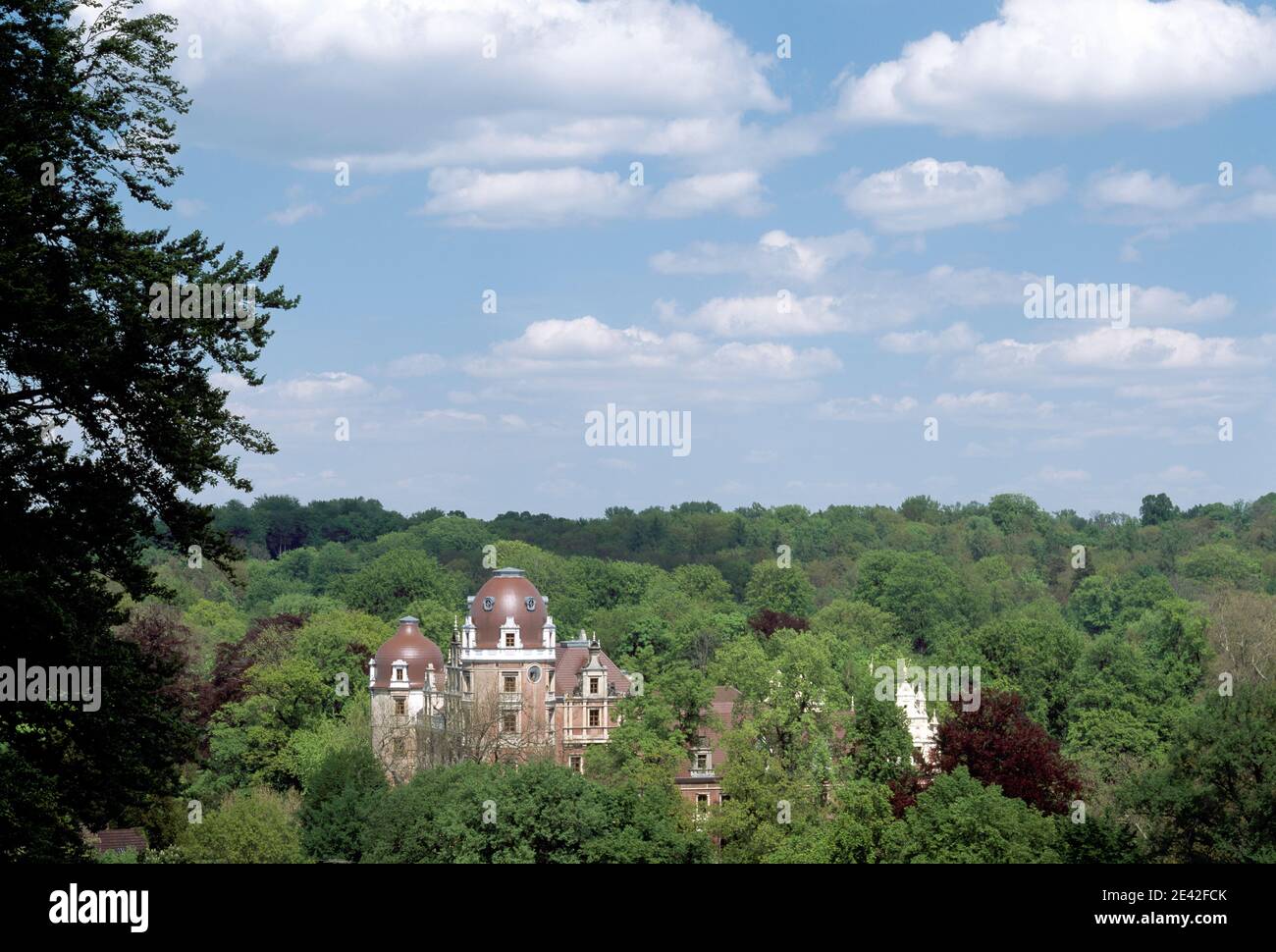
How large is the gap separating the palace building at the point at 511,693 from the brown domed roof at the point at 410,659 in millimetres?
118

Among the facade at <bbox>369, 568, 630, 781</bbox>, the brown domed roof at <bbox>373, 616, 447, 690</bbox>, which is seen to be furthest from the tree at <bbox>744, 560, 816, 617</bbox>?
the facade at <bbox>369, 568, 630, 781</bbox>

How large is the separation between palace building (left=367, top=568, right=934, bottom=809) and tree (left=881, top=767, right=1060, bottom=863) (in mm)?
30694

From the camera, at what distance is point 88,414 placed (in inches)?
1067

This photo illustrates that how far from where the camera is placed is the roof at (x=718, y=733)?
221 feet

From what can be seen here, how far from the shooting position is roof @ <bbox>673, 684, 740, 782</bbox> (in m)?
67.4

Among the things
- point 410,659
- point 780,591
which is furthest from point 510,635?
point 780,591

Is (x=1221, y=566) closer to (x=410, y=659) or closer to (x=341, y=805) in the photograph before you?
(x=410, y=659)

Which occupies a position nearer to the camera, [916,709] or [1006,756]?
[1006,756]

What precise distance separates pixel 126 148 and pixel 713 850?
30658 millimetres

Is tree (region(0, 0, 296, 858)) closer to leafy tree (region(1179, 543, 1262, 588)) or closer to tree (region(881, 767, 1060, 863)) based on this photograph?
tree (region(881, 767, 1060, 863))

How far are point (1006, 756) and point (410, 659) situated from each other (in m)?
38.3

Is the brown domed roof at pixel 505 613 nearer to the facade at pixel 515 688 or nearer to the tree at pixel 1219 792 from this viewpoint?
the facade at pixel 515 688
